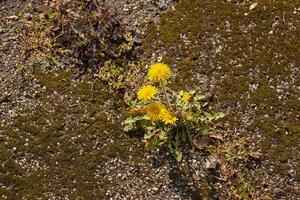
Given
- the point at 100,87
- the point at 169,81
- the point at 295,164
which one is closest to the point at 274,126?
the point at 295,164

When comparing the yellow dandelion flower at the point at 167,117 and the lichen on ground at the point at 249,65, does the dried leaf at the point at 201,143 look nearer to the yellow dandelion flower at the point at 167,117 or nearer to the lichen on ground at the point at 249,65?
the lichen on ground at the point at 249,65

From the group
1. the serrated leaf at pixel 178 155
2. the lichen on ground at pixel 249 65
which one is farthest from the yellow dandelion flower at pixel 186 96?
the serrated leaf at pixel 178 155

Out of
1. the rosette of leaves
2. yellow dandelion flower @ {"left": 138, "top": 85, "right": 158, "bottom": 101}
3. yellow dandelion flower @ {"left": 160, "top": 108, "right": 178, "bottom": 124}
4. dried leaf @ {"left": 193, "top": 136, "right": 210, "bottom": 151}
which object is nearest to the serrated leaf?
the rosette of leaves

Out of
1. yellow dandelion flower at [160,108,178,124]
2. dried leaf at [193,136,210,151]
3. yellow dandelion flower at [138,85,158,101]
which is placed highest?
yellow dandelion flower at [138,85,158,101]

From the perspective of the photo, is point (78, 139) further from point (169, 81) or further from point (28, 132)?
point (169, 81)

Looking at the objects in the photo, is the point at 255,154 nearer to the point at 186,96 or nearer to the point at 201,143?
the point at 201,143

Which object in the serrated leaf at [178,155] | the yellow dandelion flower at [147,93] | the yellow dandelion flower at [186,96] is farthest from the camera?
the yellow dandelion flower at [186,96]

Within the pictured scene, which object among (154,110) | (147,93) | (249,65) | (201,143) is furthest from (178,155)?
(249,65)

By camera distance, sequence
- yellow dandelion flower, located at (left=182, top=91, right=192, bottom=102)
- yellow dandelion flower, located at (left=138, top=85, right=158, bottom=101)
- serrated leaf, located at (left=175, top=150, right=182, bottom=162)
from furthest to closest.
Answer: yellow dandelion flower, located at (left=182, top=91, right=192, bottom=102) → serrated leaf, located at (left=175, top=150, right=182, bottom=162) → yellow dandelion flower, located at (left=138, top=85, right=158, bottom=101)

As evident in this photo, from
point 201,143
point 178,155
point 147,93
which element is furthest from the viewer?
point 201,143

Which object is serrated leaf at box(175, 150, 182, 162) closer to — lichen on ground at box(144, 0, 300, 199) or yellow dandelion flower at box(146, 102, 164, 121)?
yellow dandelion flower at box(146, 102, 164, 121)

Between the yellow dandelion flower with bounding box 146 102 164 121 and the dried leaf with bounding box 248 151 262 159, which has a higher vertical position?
the yellow dandelion flower with bounding box 146 102 164 121
